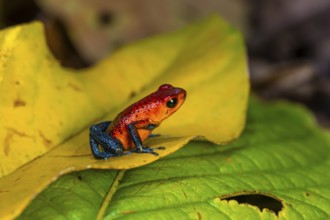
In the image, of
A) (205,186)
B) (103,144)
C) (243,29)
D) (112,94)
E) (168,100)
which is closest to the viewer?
(205,186)

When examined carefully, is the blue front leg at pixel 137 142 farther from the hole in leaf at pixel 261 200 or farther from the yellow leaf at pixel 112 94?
the hole in leaf at pixel 261 200

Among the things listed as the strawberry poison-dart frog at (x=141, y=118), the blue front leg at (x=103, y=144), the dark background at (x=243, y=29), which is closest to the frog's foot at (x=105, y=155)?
the blue front leg at (x=103, y=144)

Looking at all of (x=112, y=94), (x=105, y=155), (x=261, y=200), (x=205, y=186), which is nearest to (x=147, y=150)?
(x=105, y=155)


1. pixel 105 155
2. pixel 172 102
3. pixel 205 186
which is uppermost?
pixel 172 102

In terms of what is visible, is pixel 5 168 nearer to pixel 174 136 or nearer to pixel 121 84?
pixel 174 136

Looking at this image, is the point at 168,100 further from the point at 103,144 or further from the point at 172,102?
the point at 103,144
